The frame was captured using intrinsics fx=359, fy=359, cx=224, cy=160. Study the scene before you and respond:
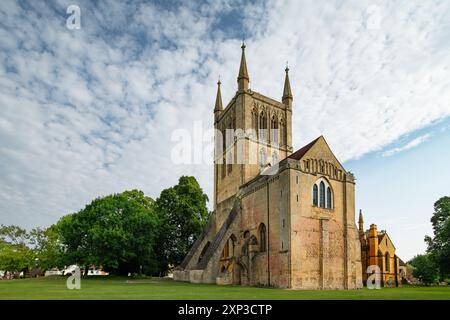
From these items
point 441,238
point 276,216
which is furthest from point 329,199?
point 441,238

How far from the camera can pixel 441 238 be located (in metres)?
44.3

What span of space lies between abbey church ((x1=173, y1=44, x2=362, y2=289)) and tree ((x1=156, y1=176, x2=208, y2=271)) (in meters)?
6.80

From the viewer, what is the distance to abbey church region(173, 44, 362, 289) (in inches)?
1296

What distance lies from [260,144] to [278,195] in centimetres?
1422

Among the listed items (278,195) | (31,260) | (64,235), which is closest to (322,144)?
(278,195)

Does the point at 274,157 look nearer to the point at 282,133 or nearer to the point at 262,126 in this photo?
the point at 282,133

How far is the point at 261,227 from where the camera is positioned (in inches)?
1532

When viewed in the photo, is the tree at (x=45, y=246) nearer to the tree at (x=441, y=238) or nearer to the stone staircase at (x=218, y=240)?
the stone staircase at (x=218, y=240)

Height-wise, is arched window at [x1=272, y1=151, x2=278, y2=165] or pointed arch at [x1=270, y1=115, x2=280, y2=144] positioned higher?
pointed arch at [x1=270, y1=115, x2=280, y2=144]

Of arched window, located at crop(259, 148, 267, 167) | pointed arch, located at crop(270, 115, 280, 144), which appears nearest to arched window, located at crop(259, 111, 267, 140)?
pointed arch, located at crop(270, 115, 280, 144)

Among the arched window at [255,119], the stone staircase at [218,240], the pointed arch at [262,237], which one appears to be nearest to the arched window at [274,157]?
the arched window at [255,119]

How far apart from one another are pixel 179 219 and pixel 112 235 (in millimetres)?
12817

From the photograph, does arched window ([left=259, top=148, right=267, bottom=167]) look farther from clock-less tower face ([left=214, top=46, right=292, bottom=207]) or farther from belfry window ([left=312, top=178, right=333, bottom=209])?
belfry window ([left=312, top=178, right=333, bottom=209])
